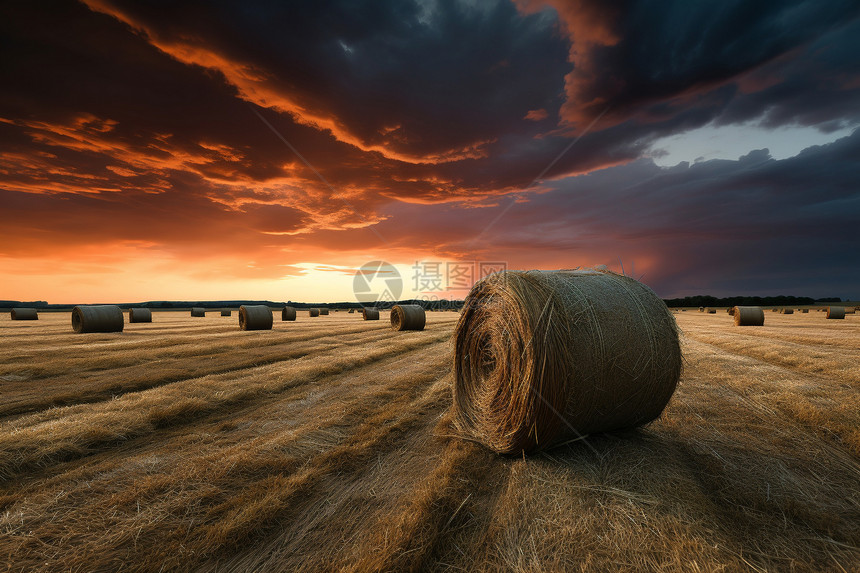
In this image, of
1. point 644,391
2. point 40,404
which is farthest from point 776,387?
point 40,404

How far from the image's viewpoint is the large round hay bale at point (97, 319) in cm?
2088

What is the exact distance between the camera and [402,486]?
13.9 feet

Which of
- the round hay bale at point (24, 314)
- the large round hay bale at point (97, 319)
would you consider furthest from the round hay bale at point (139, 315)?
the round hay bale at point (24, 314)

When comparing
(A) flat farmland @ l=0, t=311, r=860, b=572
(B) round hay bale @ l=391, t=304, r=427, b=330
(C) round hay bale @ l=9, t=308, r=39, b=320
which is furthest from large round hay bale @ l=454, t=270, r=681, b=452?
(C) round hay bale @ l=9, t=308, r=39, b=320

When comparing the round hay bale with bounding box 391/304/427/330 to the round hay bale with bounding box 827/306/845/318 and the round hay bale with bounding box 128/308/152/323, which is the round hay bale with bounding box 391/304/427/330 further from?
the round hay bale with bounding box 827/306/845/318

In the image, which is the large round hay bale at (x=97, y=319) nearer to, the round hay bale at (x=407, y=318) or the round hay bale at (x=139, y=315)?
the round hay bale at (x=139, y=315)

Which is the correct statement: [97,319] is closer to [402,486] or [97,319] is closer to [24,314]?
[24,314]

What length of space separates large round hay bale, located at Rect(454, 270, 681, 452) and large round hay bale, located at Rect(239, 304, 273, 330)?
20498 mm

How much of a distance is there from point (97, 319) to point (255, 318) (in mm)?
7753

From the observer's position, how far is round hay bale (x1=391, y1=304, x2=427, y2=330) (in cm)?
2362

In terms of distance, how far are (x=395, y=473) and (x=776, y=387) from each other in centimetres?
795

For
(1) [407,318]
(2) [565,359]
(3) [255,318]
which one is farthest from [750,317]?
(3) [255,318]

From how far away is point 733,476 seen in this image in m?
4.29

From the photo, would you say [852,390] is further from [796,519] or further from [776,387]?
[796,519]
